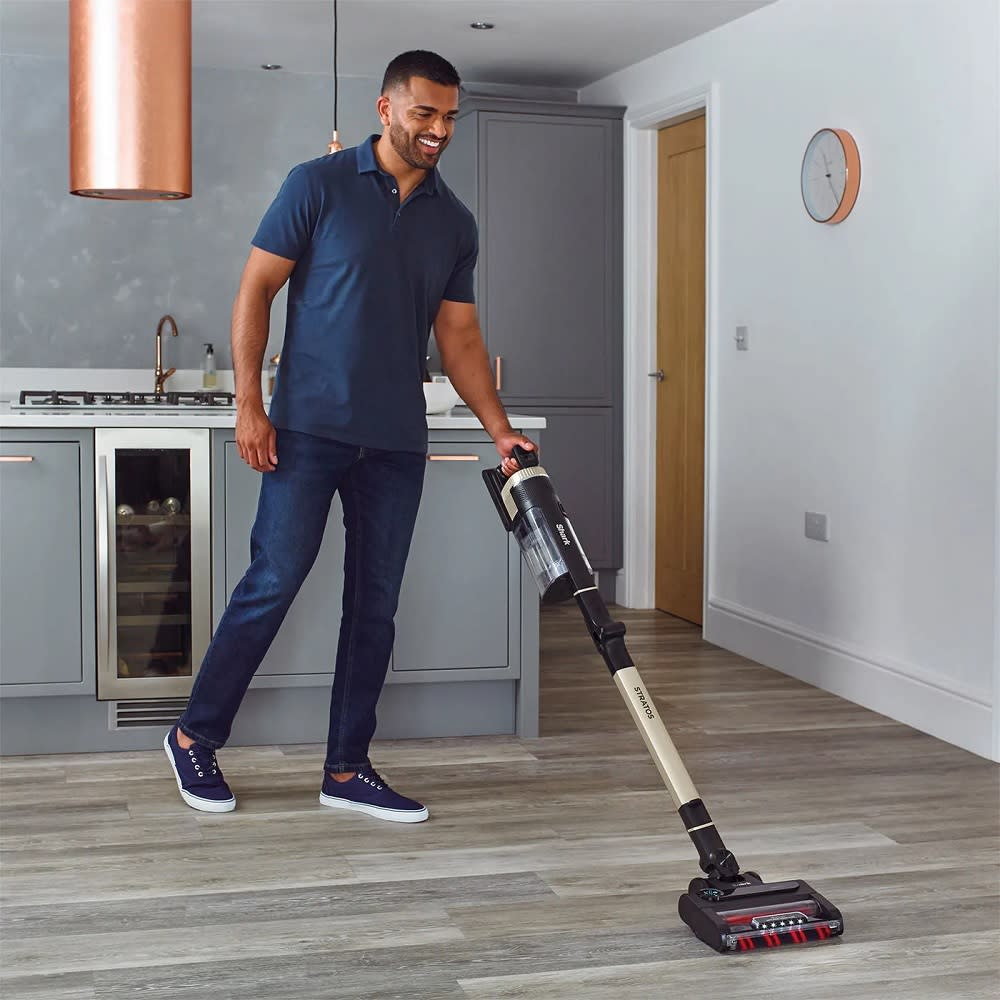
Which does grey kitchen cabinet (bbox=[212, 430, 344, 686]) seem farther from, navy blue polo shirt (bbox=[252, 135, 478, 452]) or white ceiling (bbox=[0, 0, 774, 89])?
white ceiling (bbox=[0, 0, 774, 89])

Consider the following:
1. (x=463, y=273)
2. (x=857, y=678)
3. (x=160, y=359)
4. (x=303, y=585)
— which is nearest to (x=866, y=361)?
(x=857, y=678)

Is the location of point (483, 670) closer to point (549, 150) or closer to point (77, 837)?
point (77, 837)

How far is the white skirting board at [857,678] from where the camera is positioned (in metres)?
3.67

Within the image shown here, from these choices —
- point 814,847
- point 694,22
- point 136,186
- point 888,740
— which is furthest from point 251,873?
point 694,22

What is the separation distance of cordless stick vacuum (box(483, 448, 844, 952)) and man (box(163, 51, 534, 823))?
16.5 inches

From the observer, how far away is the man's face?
8.91 feet

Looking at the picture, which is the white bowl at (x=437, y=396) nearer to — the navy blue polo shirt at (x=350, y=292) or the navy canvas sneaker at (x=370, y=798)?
the navy blue polo shirt at (x=350, y=292)

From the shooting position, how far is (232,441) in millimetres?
3471

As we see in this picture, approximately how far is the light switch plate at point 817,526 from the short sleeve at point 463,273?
183cm

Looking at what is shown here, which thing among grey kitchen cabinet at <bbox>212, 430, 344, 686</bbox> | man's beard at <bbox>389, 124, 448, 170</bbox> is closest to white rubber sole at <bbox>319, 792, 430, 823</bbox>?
grey kitchen cabinet at <bbox>212, 430, 344, 686</bbox>

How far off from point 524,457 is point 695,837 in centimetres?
71

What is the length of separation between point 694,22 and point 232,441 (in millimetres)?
2694

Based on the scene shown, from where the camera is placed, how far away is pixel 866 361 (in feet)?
13.8

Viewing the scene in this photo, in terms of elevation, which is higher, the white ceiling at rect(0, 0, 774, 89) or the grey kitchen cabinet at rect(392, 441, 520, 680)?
the white ceiling at rect(0, 0, 774, 89)
